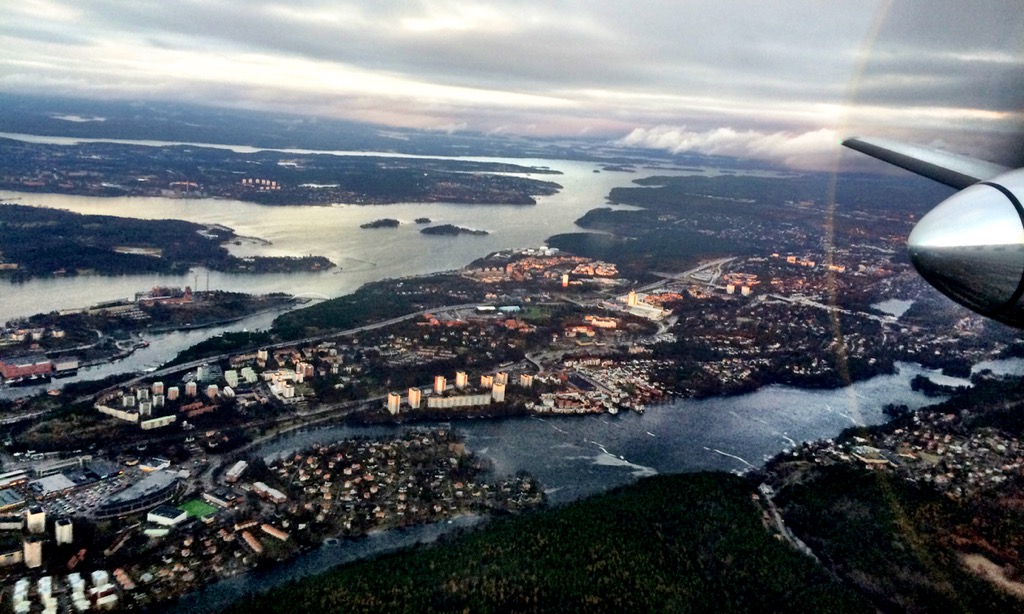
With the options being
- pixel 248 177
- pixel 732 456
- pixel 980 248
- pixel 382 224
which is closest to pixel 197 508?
pixel 732 456

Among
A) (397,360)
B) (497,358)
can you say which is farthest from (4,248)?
(497,358)

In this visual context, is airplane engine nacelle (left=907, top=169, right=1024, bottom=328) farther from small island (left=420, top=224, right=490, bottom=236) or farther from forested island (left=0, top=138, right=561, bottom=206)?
forested island (left=0, top=138, right=561, bottom=206)

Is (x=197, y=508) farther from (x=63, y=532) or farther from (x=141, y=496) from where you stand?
(x=63, y=532)

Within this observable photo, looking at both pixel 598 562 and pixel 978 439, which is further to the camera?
pixel 978 439

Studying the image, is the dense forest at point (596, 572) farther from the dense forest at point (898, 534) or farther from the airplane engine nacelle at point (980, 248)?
the airplane engine nacelle at point (980, 248)

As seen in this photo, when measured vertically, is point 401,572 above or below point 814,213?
below

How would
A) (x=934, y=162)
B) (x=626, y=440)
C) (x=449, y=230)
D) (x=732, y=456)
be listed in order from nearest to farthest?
(x=934, y=162) → (x=732, y=456) → (x=626, y=440) → (x=449, y=230)

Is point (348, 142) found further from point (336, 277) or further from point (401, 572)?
point (401, 572)
